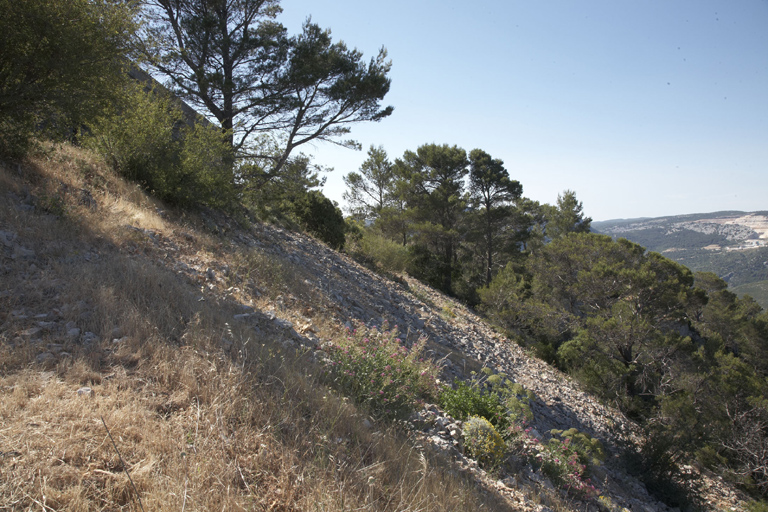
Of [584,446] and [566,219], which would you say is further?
[566,219]

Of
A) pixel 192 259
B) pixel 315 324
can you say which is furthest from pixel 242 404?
pixel 192 259

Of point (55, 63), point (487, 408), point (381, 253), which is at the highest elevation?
point (55, 63)

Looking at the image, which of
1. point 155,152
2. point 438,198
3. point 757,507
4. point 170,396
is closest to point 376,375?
point 170,396

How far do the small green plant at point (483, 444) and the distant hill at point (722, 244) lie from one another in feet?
328

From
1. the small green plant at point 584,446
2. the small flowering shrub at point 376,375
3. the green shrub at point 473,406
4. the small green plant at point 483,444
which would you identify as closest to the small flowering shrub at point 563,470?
the green shrub at point 473,406

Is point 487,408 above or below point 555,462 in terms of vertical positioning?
above

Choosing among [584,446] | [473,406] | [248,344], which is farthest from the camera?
[584,446]

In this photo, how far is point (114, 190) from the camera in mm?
6578

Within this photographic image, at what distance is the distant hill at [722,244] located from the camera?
324 feet

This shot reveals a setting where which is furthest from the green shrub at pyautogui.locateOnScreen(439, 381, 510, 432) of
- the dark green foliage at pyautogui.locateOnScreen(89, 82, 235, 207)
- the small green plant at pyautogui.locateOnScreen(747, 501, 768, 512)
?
the small green plant at pyautogui.locateOnScreen(747, 501, 768, 512)

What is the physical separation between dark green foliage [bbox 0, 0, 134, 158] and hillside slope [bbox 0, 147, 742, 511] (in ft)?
2.70

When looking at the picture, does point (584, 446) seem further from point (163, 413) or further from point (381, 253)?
point (381, 253)

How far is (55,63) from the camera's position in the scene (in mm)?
4957

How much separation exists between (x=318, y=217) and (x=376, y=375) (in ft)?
39.8
